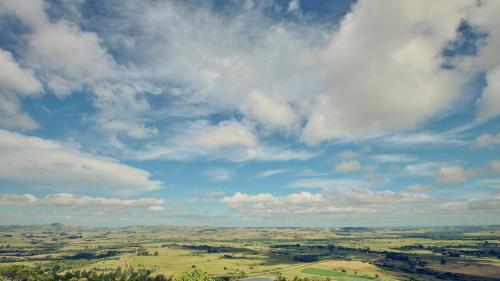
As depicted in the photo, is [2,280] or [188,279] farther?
[2,280]
